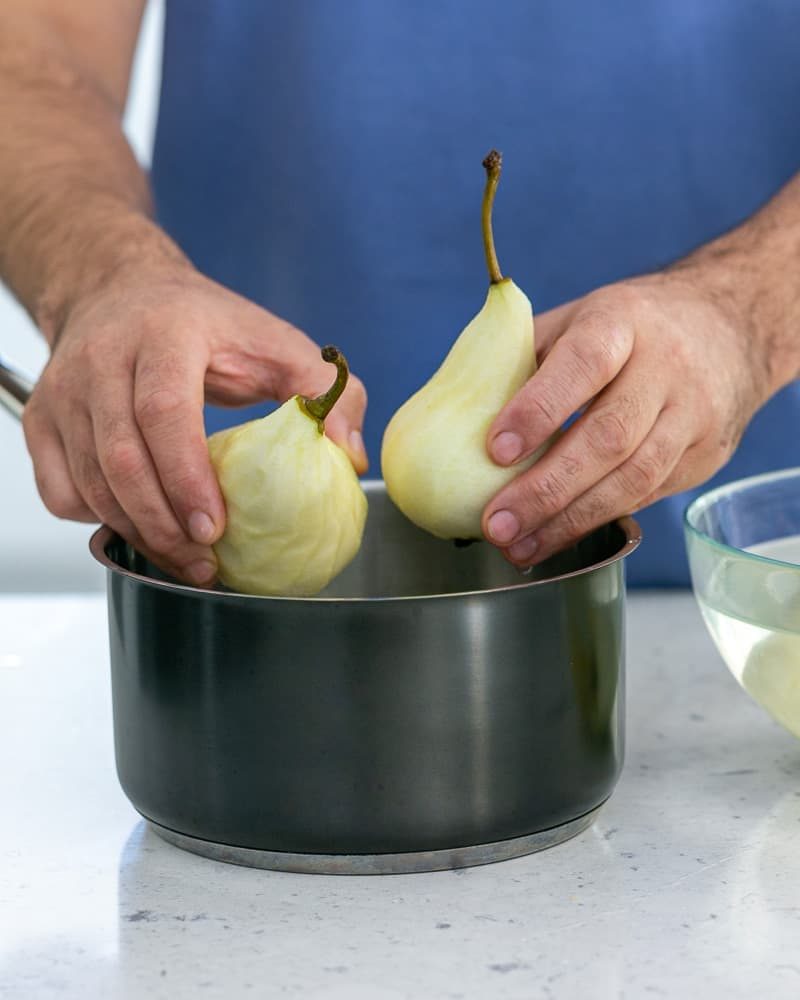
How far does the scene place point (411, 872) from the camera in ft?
2.12

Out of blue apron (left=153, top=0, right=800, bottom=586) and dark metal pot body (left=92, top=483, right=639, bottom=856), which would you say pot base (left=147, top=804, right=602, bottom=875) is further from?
blue apron (left=153, top=0, right=800, bottom=586)

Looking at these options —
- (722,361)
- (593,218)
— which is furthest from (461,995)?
(593,218)

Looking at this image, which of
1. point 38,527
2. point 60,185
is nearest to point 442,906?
point 60,185

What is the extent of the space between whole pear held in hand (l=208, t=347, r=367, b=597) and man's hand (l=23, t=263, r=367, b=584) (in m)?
0.01

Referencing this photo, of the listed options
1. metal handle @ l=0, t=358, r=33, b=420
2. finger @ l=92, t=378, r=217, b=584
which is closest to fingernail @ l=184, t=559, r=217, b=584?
finger @ l=92, t=378, r=217, b=584

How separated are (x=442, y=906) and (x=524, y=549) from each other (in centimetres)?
18

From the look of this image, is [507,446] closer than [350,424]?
Yes

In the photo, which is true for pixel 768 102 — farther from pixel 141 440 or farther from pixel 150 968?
pixel 150 968

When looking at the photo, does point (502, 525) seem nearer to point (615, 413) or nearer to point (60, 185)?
point (615, 413)

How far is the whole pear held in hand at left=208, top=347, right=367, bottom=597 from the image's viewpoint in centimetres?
64

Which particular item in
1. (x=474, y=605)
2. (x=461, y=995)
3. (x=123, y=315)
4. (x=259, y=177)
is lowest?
(x=461, y=995)

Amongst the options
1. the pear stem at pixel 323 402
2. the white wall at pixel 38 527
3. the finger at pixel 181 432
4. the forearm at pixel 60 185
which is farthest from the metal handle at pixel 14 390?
the white wall at pixel 38 527

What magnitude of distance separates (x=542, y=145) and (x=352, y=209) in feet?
0.55

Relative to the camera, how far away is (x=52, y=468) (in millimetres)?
797
